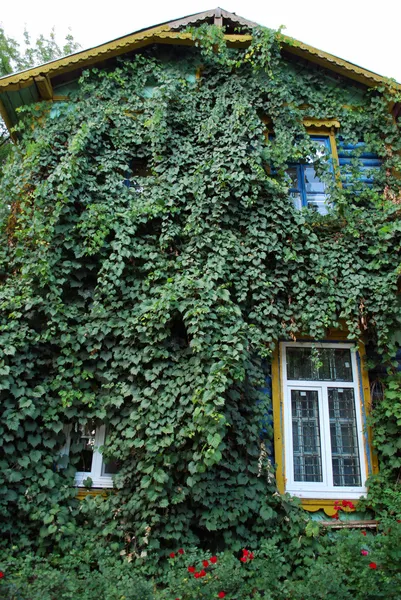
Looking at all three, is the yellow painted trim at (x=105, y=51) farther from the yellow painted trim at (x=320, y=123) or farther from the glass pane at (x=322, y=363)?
the glass pane at (x=322, y=363)

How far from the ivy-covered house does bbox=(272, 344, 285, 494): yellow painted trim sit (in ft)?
0.07

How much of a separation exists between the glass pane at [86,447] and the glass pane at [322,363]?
2.67 m

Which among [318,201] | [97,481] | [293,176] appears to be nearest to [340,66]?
[293,176]

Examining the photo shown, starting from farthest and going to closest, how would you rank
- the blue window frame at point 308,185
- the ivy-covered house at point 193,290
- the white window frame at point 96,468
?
the blue window frame at point 308,185 < the white window frame at point 96,468 < the ivy-covered house at point 193,290

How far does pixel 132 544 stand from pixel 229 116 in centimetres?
599

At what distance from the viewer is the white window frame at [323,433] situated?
6.04 meters

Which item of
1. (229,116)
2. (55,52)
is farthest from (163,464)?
(55,52)

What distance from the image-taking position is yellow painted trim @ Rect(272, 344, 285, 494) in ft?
19.9

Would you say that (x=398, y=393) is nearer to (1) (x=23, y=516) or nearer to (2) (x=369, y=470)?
(2) (x=369, y=470)

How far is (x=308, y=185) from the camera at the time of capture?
7.92 m

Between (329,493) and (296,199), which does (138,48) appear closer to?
(296,199)

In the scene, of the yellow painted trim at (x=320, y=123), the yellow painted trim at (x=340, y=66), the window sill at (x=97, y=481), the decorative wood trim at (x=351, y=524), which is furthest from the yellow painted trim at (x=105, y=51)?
the decorative wood trim at (x=351, y=524)

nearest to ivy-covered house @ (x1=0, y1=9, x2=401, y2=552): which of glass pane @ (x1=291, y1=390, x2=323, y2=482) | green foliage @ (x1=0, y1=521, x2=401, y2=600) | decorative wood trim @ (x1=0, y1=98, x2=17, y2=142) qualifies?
glass pane @ (x1=291, y1=390, x2=323, y2=482)

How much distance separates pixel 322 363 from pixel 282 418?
3.02 ft
